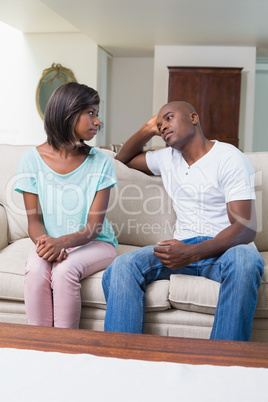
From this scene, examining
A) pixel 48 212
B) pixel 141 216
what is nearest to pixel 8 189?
pixel 48 212

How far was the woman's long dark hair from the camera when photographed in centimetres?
194

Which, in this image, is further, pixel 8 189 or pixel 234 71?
pixel 234 71

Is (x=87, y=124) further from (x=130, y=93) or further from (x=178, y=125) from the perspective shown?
(x=130, y=93)

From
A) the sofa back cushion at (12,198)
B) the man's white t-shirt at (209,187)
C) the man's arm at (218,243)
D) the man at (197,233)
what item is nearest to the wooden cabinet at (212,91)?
the sofa back cushion at (12,198)

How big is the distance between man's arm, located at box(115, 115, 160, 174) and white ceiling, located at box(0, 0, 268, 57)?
4.35m

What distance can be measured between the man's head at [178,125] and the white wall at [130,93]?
929cm

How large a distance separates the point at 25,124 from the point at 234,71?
171 inches

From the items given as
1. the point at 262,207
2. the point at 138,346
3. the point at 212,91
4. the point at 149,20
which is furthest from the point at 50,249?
the point at 212,91

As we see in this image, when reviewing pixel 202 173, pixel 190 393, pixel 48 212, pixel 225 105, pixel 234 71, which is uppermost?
pixel 234 71

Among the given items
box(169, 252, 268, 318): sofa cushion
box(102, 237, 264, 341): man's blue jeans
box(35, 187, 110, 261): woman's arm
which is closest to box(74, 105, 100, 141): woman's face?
box(35, 187, 110, 261): woman's arm

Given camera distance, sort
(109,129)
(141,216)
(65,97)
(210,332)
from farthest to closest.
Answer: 1. (109,129)
2. (141,216)
3. (65,97)
4. (210,332)

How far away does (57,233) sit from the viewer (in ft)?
6.53

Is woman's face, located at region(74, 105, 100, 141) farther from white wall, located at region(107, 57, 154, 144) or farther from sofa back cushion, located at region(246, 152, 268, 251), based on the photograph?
white wall, located at region(107, 57, 154, 144)

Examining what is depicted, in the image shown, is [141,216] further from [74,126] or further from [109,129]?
[109,129]
